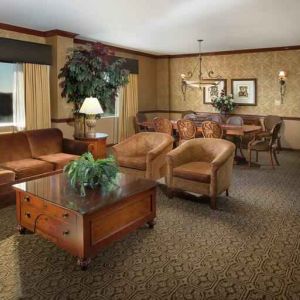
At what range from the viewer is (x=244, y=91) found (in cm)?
841

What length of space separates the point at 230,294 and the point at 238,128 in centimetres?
439

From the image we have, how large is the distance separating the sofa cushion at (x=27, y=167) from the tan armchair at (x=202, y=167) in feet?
5.63

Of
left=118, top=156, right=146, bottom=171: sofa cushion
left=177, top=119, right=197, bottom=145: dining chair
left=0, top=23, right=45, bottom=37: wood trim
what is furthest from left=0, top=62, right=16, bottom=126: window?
left=177, top=119, right=197, bottom=145: dining chair

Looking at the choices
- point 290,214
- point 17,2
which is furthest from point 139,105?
point 290,214

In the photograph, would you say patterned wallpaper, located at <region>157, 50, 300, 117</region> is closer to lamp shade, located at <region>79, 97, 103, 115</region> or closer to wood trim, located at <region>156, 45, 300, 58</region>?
wood trim, located at <region>156, 45, 300, 58</region>

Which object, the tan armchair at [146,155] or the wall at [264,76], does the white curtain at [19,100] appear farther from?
the wall at [264,76]

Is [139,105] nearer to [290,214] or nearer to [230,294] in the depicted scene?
[290,214]

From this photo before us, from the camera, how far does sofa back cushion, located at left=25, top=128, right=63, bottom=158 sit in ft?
16.7

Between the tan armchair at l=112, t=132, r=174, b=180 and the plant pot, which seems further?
the plant pot

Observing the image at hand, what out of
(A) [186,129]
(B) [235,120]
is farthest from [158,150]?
(B) [235,120]

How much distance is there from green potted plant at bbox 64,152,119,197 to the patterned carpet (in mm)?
601

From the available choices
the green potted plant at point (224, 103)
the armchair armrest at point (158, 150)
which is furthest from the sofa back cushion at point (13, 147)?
the green potted plant at point (224, 103)

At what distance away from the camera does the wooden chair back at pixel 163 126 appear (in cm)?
704

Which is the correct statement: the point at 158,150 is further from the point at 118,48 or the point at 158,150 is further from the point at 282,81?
the point at 282,81
